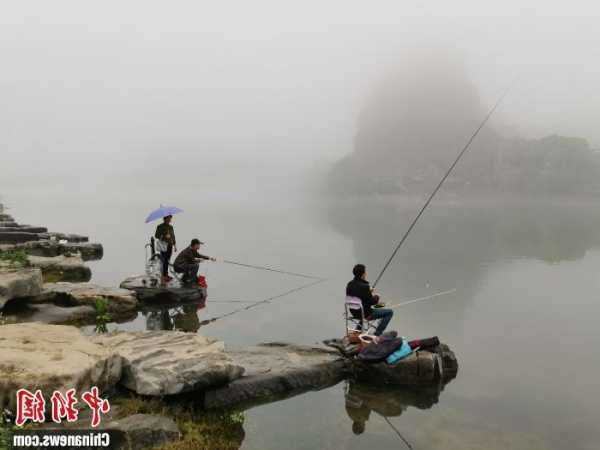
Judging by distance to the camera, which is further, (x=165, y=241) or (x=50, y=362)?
(x=165, y=241)

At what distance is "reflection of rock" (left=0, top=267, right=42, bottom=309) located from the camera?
45.2ft

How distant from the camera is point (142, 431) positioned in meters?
7.35

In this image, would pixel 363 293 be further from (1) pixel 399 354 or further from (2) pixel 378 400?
(2) pixel 378 400

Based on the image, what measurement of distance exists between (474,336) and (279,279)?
522 inches

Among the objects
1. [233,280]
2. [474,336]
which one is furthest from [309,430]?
[233,280]

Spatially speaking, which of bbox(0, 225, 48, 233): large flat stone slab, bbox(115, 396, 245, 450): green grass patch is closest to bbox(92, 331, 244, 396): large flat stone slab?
bbox(115, 396, 245, 450): green grass patch

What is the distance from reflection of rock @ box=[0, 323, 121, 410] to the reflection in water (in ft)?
22.1

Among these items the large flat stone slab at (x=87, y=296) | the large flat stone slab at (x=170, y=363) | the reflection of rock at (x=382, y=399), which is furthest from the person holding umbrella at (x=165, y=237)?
the reflection of rock at (x=382, y=399)

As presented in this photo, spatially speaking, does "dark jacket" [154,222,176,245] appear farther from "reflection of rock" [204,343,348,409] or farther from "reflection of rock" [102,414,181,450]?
"reflection of rock" [102,414,181,450]

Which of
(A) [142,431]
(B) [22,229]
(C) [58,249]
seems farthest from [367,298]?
(B) [22,229]

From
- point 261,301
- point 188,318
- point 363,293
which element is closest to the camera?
point 363,293

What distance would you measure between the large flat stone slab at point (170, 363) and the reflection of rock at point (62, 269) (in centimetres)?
1520

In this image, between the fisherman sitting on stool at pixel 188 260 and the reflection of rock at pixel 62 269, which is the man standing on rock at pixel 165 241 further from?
the reflection of rock at pixel 62 269

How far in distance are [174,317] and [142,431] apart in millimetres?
10529
